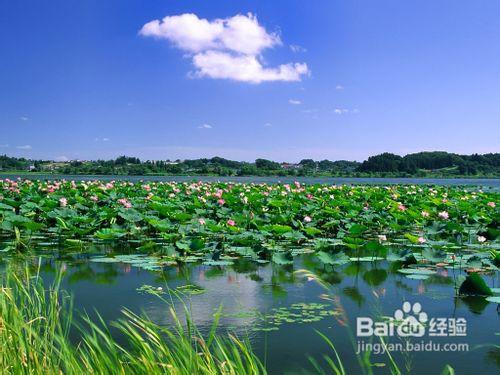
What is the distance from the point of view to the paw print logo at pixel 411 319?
11.2 feet

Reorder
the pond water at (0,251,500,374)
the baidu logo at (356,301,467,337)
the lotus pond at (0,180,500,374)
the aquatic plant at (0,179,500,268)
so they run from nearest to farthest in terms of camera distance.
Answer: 1. the pond water at (0,251,500,374)
2. the lotus pond at (0,180,500,374)
3. the baidu logo at (356,301,467,337)
4. the aquatic plant at (0,179,500,268)

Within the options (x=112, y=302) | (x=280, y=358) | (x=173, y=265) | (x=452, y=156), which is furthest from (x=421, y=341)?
(x=452, y=156)

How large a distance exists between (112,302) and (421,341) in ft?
7.96

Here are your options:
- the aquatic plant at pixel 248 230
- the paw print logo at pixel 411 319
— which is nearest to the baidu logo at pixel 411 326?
the paw print logo at pixel 411 319

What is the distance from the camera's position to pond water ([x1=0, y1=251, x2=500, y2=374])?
3.00 meters

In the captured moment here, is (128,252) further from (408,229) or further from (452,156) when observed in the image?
(452,156)

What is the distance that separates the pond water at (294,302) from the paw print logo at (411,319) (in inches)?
2.8

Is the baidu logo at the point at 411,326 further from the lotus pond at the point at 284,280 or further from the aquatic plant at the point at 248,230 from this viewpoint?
the aquatic plant at the point at 248,230

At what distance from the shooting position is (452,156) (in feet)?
307

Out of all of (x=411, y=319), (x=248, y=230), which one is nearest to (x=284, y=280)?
(x=411, y=319)

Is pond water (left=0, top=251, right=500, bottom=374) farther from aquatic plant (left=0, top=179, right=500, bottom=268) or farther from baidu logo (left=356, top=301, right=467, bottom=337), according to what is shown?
aquatic plant (left=0, top=179, right=500, bottom=268)

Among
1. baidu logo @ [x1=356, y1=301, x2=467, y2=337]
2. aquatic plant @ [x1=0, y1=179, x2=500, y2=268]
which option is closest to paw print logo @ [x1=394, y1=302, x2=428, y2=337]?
baidu logo @ [x1=356, y1=301, x2=467, y2=337]

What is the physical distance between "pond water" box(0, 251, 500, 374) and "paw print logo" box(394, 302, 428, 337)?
72mm

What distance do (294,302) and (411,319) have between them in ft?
3.13
